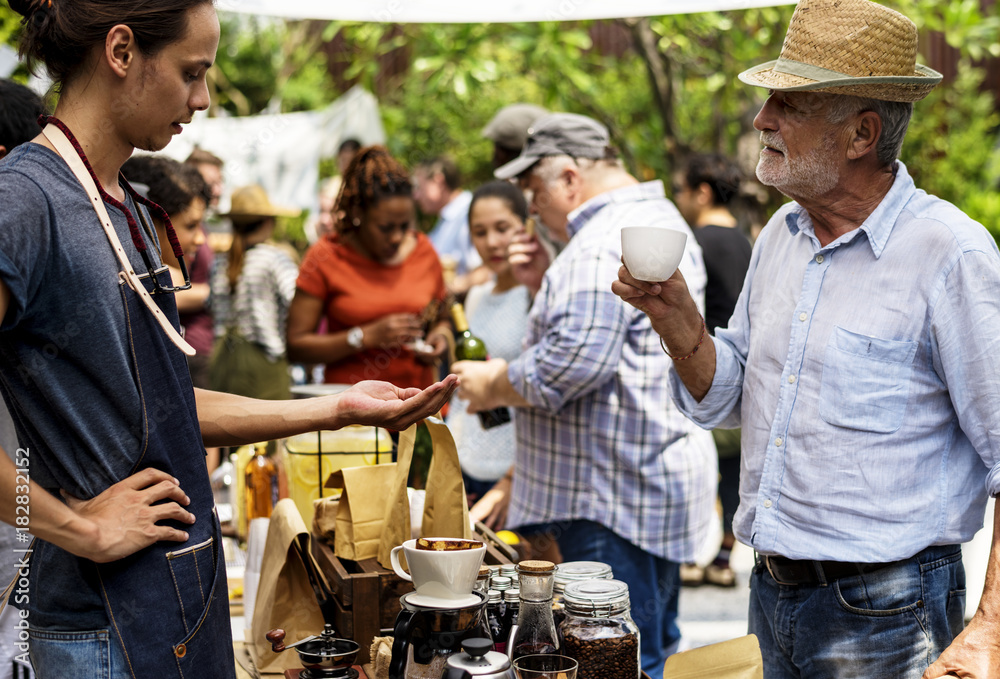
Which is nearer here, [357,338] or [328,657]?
[328,657]

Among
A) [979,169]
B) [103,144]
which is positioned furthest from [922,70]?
[979,169]

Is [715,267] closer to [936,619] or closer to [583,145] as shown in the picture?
[583,145]

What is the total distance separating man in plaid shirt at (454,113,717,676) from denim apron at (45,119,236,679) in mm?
1448

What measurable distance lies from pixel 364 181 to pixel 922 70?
7.53 feet

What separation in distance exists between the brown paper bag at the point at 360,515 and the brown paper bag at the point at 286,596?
0.07 metres

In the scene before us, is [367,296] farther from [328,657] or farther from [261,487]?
[328,657]

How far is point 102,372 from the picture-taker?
133cm

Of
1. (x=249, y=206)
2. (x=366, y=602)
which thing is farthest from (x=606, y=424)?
(x=249, y=206)

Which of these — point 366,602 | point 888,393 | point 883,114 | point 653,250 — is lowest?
point 366,602

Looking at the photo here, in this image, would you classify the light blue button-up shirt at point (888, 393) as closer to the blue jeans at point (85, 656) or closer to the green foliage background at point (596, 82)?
the blue jeans at point (85, 656)

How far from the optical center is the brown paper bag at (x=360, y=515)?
194 cm

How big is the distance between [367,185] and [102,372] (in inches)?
99.0

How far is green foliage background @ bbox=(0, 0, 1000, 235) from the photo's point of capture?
5758 millimetres

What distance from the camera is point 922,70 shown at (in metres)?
1.99
